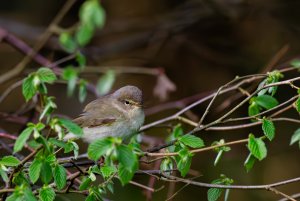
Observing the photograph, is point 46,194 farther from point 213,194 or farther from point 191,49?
point 191,49

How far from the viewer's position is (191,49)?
19.3 feet

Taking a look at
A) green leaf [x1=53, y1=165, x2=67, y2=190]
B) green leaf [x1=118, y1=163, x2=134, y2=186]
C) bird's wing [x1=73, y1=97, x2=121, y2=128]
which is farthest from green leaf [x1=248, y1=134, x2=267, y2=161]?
bird's wing [x1=73, y1=97, x2=121, y2=128]

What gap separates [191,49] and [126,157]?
4.20 m

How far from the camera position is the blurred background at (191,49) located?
217 inches

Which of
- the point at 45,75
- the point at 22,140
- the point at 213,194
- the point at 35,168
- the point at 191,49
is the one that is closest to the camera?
the point at 22,140

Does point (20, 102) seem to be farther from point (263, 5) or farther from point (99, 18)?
point (99, 18)

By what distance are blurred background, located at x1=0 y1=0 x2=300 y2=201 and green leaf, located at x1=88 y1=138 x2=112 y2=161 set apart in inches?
138

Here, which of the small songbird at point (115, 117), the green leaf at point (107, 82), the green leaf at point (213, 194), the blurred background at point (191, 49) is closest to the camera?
the green leaf at point (213, 194)

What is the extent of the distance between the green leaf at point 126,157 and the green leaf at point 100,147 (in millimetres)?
35

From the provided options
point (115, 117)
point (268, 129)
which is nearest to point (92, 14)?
point (268, 129)

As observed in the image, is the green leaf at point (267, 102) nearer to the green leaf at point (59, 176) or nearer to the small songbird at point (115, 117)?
the green leaf at point (59, 176)

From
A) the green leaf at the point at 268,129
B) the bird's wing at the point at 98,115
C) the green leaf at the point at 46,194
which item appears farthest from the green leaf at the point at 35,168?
the bird's wing at the point at 98,115

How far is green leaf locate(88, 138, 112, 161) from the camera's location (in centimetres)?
179

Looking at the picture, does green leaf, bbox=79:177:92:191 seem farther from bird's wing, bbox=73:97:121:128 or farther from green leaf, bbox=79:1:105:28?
bird's wing, bbox=73:97:121:128
